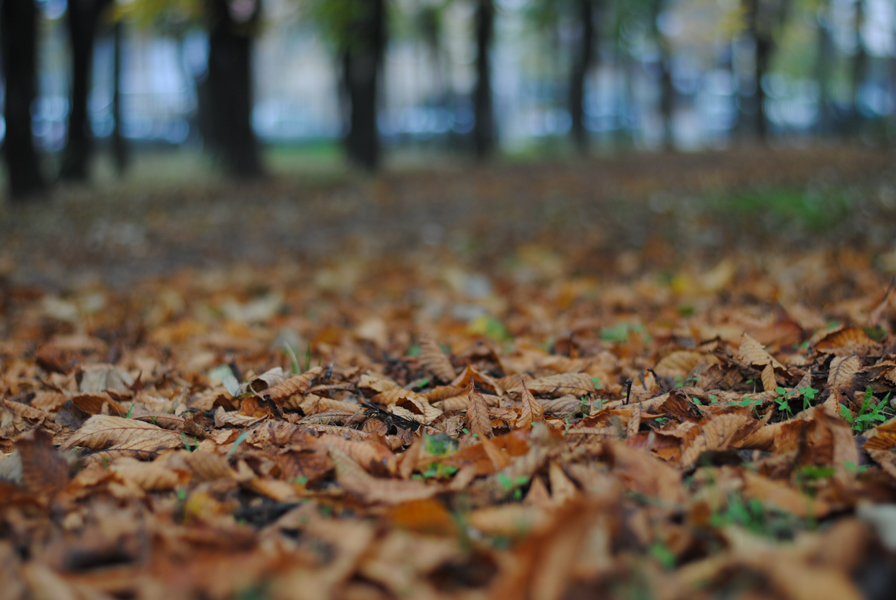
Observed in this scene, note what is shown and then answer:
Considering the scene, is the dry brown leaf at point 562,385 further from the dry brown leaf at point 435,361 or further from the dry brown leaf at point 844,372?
the dry brown leaf at point 844,372

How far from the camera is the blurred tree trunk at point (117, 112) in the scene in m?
17.4

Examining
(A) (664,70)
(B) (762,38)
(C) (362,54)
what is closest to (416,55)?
(A) (664,70)

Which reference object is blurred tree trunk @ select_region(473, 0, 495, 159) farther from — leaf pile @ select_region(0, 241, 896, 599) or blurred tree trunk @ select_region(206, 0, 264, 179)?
leaf pile @ select_region(0, 241, 896, 599)

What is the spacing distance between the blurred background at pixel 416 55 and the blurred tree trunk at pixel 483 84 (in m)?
0.04

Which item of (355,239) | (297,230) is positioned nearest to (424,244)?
(355,239)

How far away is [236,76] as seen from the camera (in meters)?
12.6

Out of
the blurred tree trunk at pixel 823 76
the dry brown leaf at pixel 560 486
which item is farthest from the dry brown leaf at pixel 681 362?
the blurred tree trunk at pixel 823 76

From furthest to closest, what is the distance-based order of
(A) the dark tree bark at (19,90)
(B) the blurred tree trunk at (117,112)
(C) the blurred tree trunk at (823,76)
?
(C) the blurred tree trunk at (823,76), (B) the blurred tree trunk at (117,112), (A) the dark tree bark at (19,90)

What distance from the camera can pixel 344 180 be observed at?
1245 cm

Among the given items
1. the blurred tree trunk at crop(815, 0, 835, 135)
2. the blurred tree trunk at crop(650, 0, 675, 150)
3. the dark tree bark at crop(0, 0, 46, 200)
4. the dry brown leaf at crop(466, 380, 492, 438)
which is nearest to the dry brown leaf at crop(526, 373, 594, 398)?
the dry brown leaf at crop(466, 380, 492, 438)

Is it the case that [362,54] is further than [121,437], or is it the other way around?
[362,54]

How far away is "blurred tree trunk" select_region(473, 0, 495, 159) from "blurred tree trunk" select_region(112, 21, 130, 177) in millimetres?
8951

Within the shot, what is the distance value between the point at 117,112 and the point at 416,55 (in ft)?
67.9

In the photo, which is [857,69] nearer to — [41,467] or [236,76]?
[236,76]
